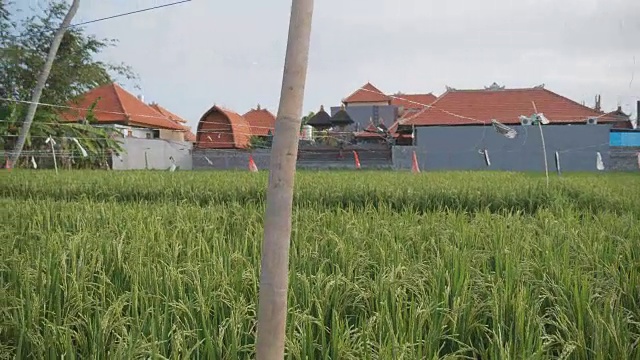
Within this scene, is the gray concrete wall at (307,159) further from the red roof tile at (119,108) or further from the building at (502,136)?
the red roof tile at (119,108)

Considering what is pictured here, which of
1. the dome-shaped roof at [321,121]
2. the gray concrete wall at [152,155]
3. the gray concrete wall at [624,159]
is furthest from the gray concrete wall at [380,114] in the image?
the gray concrete wall at [624,159]

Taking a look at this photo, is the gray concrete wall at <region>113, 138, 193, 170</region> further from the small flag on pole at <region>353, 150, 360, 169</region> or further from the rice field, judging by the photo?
the rice field

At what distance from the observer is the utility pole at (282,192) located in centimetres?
102

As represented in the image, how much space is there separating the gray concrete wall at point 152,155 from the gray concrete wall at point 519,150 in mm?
10026

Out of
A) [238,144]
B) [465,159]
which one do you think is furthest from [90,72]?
[465,159]

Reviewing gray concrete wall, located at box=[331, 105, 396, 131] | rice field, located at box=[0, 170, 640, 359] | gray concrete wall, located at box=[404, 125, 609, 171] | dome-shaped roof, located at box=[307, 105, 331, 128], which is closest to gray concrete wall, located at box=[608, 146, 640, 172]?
gray concrete wall, located at box=[404, 125, 609, 171]

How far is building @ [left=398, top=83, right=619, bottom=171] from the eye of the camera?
2142 centimetres

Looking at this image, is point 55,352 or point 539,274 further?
point 539,274

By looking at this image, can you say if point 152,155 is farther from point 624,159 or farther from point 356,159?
point 624,159

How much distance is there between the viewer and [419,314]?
2078mm

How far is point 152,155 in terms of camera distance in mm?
23031

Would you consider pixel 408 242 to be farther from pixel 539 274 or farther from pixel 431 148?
pixel 431 148

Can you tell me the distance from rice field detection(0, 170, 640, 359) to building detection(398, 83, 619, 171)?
1605cm

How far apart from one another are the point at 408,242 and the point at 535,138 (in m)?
19.8
